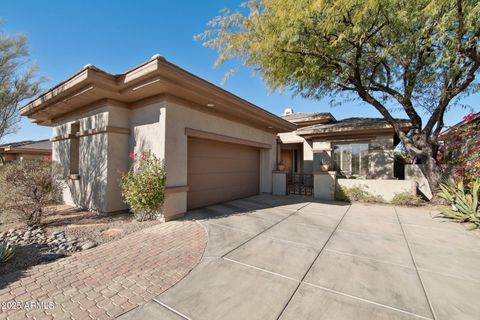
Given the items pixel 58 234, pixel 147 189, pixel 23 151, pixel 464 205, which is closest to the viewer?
pixel 58 234

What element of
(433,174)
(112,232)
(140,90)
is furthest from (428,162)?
(112,232)

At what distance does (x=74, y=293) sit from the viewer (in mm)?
2473

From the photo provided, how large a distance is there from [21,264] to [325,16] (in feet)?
29.8

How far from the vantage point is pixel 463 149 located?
7.68 m

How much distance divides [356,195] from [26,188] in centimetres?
1080

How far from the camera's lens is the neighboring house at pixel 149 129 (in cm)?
529

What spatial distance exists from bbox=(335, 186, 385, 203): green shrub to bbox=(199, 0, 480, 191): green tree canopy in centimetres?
209

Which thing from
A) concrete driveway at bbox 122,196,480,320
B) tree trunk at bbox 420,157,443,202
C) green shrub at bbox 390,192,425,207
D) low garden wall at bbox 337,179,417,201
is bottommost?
concrete driveway at bbox 122,196,480,320

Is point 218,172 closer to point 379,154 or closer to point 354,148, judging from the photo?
point 354,148

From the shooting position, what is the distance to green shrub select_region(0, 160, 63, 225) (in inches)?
183

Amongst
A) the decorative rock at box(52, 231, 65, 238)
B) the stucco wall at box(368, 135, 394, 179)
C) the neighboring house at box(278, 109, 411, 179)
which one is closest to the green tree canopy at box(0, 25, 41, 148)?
the decorative rock at box(52, 231, 65, 238)

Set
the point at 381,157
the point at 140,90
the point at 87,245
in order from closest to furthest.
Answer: the point at 87,245
the point at 140,90
the point at 381,157

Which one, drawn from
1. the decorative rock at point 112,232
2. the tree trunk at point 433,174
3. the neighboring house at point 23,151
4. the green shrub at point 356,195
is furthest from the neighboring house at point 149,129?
the neighboring house at point 23,151

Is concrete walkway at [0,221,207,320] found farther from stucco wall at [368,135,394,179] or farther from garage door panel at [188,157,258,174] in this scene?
stucco wall at [368,135,394,179]
